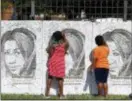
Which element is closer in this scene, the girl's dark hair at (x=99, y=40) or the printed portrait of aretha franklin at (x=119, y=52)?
the girl's dark hair at (x=99, y=40)

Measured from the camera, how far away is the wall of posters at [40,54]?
1678 centimetres

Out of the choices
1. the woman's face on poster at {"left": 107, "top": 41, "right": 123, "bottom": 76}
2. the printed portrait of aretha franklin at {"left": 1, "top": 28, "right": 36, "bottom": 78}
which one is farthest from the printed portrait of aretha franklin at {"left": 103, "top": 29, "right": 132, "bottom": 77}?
the printed portrait of aretha franklin at {"left": 1, "top": 28, "right": 36, "bottom": 78}

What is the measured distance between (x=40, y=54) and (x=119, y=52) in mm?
2002

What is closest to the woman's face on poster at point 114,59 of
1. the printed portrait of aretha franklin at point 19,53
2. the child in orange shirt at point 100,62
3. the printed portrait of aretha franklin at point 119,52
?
the printed portrait of aretha franklin at point 119,52

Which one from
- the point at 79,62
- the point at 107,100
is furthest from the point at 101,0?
the point at 107,100

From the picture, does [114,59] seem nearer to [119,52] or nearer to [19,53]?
[119,52]

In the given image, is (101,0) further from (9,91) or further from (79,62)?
(9,91)

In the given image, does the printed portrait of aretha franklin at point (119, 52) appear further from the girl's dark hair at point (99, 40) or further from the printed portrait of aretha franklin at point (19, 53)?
the printed portrait of aretha franklin at point (19, 53)

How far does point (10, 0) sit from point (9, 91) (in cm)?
281

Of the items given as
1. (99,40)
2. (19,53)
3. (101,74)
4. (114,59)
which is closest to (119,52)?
(114,59)

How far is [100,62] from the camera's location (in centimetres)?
1630

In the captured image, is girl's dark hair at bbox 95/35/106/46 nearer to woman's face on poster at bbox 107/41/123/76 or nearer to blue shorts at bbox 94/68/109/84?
woman's face on poster at bbox 107/41/123/76

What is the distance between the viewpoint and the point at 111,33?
16859 mm

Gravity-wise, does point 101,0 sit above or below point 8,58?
above
